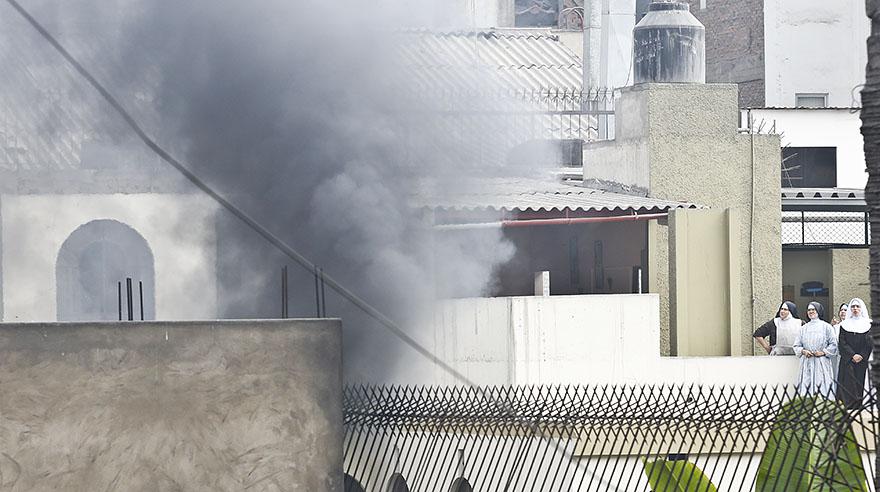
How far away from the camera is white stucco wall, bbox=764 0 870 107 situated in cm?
2927

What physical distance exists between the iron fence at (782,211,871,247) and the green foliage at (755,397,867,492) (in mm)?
14008

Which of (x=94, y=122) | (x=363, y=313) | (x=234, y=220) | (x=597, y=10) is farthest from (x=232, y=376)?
(x=597, y=10)

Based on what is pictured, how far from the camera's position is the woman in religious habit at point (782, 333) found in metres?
13.3

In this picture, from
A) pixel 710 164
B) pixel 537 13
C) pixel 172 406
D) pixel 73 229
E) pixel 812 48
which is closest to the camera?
pixel 172 406

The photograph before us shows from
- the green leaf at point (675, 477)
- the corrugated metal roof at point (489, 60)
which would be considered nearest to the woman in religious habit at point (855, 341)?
the corrugated metal roof at point (489, 60)

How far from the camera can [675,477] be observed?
24.4 feet

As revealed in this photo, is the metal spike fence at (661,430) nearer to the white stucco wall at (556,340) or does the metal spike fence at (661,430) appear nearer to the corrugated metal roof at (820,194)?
the white stucco wall at (556,340)

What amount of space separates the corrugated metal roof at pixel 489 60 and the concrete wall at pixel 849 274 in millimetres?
4177

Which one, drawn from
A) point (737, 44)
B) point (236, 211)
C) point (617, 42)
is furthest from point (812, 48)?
point (236, 211)

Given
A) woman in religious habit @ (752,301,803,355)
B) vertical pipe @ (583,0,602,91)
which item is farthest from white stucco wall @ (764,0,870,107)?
woman in religious habit @ (752,301,803,355)

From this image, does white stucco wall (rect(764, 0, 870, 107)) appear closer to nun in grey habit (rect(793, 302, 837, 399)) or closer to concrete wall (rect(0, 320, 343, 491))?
nun in grey habit (rect(793, 302, 837, 399))

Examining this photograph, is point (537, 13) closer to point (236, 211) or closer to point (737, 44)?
point (737, 44)

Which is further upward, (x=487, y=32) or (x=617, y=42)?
(x=487, y=32)

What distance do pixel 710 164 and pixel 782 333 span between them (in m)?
2.84
